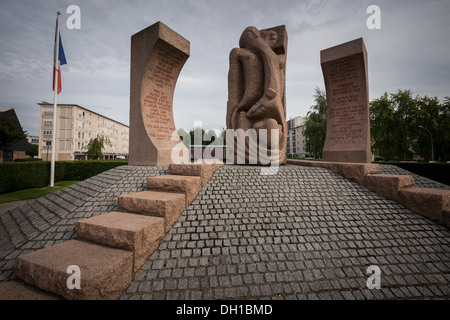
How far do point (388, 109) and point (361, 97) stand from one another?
18.3 metres

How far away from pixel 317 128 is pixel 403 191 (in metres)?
22.2

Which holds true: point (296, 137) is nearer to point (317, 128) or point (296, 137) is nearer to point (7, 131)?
point (317, 128)

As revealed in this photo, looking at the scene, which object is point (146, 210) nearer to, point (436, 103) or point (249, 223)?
point (249, 223)

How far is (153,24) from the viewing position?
20.1 feet

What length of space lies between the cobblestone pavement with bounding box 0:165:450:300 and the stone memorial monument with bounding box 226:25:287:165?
154 cm

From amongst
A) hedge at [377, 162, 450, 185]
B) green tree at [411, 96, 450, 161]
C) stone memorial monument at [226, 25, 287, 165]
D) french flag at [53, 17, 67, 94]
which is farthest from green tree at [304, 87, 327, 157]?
french flag at [53, 17, 67, 94]

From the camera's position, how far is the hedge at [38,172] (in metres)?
9.57

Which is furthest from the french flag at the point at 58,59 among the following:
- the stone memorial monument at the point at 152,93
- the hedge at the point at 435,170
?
the hedge at the point at 435,170

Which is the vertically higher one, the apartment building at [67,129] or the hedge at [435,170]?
the apartment building at [67,129]

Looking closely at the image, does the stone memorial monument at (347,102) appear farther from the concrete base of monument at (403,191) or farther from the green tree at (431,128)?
the green tree at (431,128)

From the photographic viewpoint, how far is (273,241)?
303cm

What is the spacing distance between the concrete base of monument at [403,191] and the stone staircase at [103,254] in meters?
3.86
